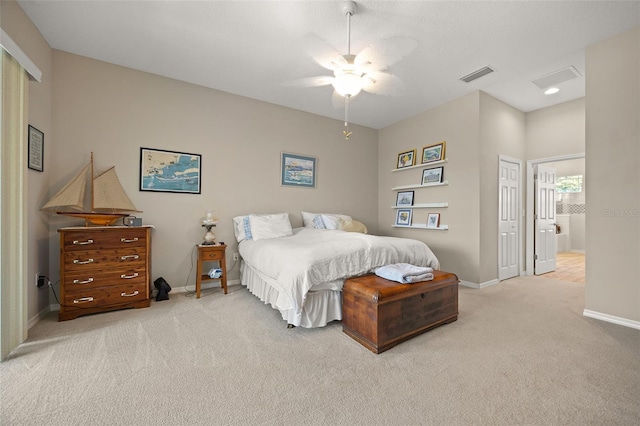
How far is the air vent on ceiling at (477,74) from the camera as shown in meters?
3.20

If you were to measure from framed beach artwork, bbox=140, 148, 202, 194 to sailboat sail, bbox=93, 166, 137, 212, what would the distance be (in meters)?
0.33

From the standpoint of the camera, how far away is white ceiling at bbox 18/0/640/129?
2262 mm

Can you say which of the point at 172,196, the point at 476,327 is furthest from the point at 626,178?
the point at 172,196

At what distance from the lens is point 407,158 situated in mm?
4789

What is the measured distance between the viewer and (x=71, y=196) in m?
2.65

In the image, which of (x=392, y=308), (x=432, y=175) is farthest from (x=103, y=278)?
(x=432, y=175)

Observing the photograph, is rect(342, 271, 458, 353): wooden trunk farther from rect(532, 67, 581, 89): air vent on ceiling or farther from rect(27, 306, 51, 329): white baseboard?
rect(532, 67, 581, 89): air vent on ceiling

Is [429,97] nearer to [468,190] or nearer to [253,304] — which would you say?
[468,190]

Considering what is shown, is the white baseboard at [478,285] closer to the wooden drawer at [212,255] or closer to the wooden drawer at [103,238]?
the wooden drawer at [212,255]

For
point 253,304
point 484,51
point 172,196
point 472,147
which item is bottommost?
point 253,304

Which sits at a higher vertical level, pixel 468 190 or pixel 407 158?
pixel 407 158

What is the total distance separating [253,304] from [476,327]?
2288 millimetres

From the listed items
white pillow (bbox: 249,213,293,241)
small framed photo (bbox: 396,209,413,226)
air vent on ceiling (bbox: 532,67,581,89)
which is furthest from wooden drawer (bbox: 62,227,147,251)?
air vent on ceiling (bbox: 532,67,581,89)

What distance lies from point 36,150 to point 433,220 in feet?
16.2
